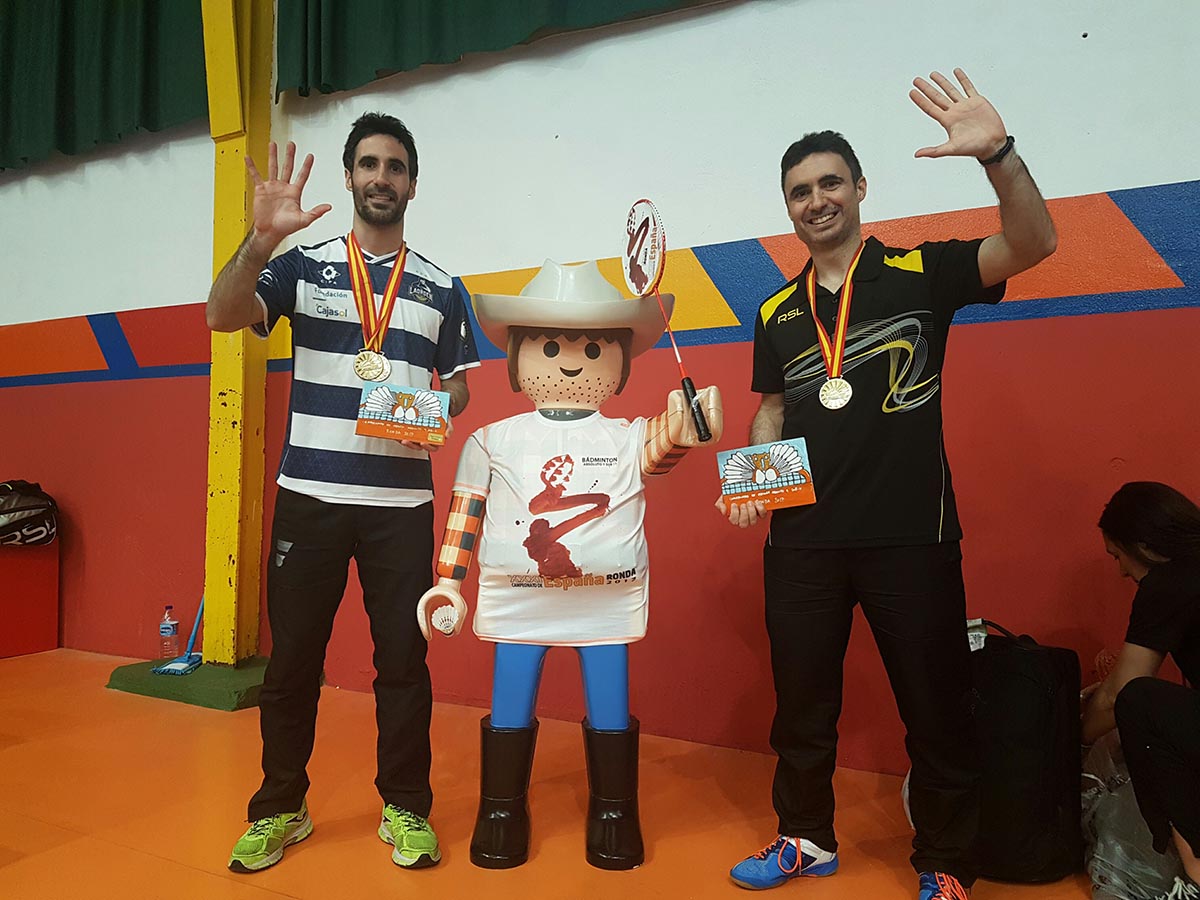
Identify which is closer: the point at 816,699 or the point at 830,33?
the point at 816,699

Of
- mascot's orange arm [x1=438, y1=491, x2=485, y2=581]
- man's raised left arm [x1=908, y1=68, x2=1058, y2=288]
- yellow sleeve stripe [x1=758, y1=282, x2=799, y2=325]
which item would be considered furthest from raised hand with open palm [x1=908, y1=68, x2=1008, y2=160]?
mascot's orange arm [x1=438, y1=491, x2=485, y2=581]

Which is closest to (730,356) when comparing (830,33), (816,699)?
(830,33)

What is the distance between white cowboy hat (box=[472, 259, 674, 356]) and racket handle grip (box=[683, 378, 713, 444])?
0.25m

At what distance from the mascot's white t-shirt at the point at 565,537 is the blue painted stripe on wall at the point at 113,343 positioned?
3.02 meters

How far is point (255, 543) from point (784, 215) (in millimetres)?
2612

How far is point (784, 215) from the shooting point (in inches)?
109

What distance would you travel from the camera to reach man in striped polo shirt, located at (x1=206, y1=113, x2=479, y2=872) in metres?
1.96

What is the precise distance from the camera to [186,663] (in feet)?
11.6

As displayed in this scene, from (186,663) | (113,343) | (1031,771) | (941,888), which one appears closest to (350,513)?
(941,888)

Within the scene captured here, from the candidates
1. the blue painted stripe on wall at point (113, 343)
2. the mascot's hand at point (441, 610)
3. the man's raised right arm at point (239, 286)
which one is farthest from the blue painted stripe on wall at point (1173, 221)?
the blue painted stripe on wall at point (113, 343)

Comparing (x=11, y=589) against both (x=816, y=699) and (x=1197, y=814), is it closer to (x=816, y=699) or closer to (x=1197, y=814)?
(x=816, y=699)

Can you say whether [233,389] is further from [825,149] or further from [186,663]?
[825,149]

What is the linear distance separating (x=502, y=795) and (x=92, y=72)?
4104 mm

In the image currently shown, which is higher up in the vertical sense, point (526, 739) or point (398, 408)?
point (398, 408)
